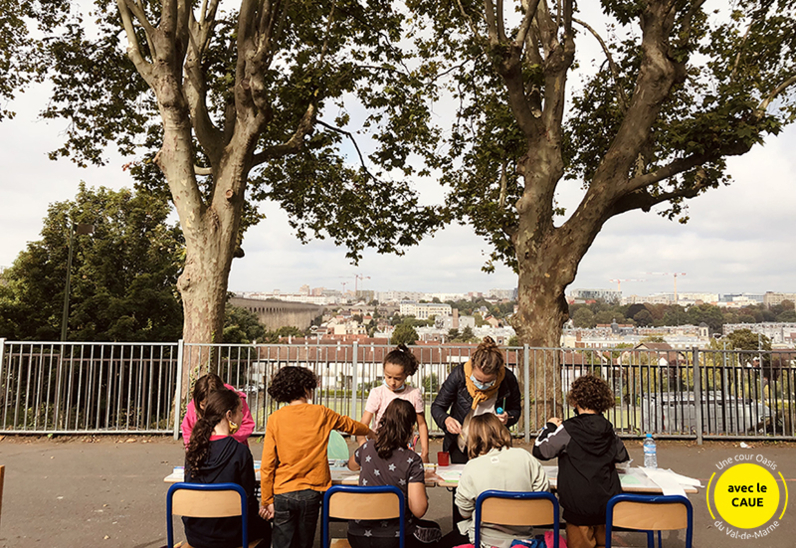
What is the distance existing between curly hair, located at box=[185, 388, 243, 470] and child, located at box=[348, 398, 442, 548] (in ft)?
2.99

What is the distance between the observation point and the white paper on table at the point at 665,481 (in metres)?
3.80

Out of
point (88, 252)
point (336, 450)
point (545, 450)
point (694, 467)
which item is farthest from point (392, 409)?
point (88, 252)

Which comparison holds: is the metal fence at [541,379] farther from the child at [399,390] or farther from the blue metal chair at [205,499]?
the blue metal chair at [205,499]

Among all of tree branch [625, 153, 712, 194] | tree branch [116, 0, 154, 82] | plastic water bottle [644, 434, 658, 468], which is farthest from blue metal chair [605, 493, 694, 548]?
tree branch [116, 0, 154, 82]

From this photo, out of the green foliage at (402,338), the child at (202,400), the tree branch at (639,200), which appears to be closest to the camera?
the child at (202,400)

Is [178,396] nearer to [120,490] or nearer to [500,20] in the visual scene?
[120,490]

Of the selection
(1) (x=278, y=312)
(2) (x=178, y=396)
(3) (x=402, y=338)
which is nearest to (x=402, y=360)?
(3) (x=402, y=338)

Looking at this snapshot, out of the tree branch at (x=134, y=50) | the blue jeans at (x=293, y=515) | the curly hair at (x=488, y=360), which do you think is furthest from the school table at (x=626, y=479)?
the tree branch at (x=134, y=50)

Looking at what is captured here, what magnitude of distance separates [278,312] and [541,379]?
385ft

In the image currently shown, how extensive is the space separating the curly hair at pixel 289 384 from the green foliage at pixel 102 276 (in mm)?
23137

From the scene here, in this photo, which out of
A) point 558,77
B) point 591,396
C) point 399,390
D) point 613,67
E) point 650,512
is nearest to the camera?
point 650,512

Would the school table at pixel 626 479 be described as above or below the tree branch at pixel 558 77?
below

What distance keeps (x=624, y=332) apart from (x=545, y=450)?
12388cm

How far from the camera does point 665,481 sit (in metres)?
4.02
